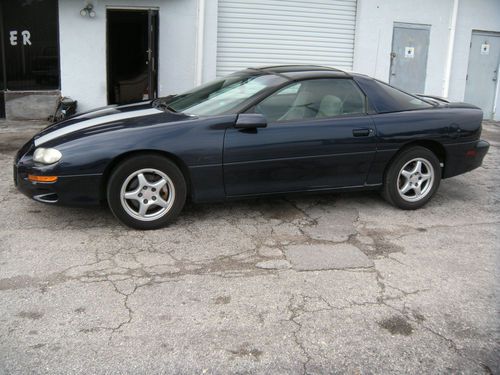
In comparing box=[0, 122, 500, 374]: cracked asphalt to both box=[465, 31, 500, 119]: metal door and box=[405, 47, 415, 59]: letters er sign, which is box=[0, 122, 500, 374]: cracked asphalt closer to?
box=[405, 47, 415, 59]: letters er sign

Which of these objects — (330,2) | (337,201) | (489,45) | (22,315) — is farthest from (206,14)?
(22,315)

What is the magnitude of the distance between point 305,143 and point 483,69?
9320mm

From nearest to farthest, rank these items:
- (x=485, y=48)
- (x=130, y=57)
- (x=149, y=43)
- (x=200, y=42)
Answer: (x=149, y=43), (x=200, y=42), (x=130, y=57), (x=485, y=48)

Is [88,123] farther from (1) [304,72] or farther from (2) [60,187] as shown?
(1) [304,72]

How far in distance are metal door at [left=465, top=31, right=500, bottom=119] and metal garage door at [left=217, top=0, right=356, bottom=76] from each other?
10.1 feet

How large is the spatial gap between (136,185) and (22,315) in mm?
1573

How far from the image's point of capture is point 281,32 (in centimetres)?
1093

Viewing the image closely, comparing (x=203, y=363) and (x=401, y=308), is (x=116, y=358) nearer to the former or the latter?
(x=203, y=363)

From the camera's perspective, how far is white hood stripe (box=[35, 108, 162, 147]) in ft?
15.8

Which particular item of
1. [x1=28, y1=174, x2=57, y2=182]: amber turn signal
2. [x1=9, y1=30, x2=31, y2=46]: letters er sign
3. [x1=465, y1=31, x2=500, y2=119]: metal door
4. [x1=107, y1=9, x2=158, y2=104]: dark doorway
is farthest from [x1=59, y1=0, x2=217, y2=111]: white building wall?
[x1=465, y1=31, x2=500, y2=119]: metal door

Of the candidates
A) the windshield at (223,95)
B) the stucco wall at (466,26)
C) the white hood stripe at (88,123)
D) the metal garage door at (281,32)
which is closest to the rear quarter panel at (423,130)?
the windshield at (223,95)

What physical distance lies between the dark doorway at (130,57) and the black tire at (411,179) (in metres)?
5.72

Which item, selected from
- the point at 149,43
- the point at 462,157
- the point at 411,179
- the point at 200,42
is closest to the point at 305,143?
the point at 411,179

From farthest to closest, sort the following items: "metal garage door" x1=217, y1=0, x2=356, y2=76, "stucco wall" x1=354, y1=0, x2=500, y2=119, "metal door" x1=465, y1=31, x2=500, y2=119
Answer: "metal door" x1=465, y1=31, x2=500, y2=119 < "stucco wall" x1=354, y1=0, x2=500, y2=119 < "metal garage door" x1=217, y1=0, x2=356, y2=76
